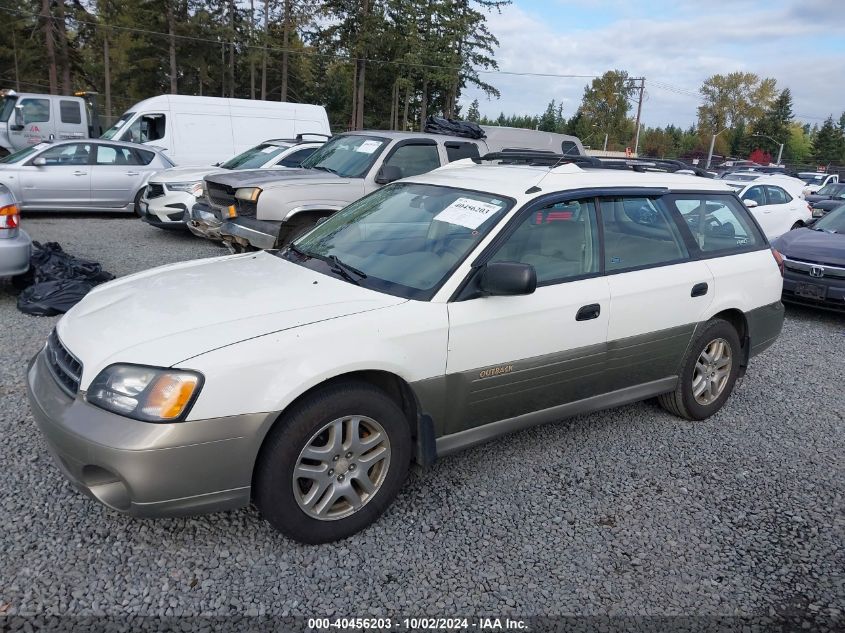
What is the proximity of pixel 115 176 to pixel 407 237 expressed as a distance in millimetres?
10527

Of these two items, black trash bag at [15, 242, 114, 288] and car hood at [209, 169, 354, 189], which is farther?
car hood at [209, 169, 354, 189]

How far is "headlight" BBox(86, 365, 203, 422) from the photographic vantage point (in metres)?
2.47

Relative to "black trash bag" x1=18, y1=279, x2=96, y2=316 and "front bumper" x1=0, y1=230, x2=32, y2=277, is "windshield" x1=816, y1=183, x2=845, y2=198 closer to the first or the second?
"black trash bag" x1=18, y1=279, x2=96, y2=316

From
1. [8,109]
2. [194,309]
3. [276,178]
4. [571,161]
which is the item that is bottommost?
[194,309]

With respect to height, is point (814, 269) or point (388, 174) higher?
point (388, 174)

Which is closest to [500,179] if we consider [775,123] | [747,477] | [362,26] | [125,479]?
[747,477]

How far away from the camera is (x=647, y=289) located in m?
3.88

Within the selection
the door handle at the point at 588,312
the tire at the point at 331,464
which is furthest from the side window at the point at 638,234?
the tire at the point at 331,464

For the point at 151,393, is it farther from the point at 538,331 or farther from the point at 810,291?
the point at 810,291

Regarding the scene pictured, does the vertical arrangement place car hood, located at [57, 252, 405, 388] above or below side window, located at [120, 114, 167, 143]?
below

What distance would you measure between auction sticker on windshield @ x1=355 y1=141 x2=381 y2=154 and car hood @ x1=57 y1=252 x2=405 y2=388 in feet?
16.0

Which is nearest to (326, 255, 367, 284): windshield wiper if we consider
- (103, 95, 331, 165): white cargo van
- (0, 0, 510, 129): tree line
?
(103, 95, 331, 165): white cargo van

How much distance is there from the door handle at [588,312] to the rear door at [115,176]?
1108cm

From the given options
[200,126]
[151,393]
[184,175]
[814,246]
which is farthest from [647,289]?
[200,126]
